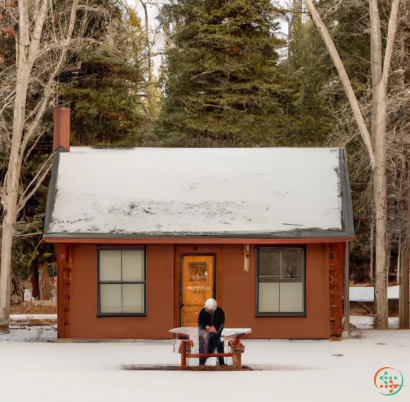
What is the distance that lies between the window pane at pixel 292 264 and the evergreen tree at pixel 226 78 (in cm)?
1231

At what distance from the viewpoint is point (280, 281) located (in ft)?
54.7

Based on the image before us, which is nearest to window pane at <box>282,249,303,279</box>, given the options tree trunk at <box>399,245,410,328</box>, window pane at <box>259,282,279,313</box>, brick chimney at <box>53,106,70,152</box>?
window pane at <box>259,282,279,313</box>

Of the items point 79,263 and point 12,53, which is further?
point 12,53

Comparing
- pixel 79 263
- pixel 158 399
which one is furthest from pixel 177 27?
pixel 158 399

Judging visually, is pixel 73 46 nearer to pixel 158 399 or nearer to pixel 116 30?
pixel 116 30

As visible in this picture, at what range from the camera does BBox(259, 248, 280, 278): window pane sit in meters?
16.7

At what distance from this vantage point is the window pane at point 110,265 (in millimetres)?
16562

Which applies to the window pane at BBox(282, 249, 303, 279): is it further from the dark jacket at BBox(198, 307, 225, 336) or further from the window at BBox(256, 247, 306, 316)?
the dark jacket at BBox(198, 307, 225, 336)

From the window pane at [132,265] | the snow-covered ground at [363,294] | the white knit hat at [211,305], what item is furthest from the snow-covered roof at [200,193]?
the snow-covered ground at [363,294]

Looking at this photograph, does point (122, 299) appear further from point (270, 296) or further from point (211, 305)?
point (211, 305)

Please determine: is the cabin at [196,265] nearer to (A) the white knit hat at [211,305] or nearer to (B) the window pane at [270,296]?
(B) the window pane at [270,296]

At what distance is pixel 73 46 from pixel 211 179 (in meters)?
7.73

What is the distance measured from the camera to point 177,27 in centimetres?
3077

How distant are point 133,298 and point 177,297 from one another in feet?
3.45
